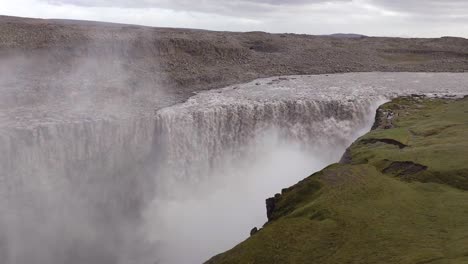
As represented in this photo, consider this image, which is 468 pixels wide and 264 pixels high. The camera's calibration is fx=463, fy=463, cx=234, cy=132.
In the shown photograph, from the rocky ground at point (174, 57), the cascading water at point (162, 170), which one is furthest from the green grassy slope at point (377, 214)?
the rocky ground at point (174, 57)

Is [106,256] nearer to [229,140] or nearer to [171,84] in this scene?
[229,140]

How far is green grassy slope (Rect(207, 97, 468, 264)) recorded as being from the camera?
452 inches

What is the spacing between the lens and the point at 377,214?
13.2 meters

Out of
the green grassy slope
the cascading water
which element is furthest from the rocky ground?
the green grassy slope

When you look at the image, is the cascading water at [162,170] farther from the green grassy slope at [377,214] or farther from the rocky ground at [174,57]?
the green grassy slope at [377,214]

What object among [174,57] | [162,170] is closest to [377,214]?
[162,170]

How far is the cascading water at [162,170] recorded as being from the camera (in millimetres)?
27500

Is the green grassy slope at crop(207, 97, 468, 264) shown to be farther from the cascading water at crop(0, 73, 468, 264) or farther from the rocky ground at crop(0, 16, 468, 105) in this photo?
the rocky ground at crop(0, 16, 468, 105)

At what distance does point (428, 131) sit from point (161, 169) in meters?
17.6

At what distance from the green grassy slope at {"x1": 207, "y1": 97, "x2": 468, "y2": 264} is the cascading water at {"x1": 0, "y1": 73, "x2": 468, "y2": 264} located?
10.5 meters

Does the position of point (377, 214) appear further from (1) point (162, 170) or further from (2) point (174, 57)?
(2) point (174, 57)

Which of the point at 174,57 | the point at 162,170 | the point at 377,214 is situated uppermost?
the point at 174,57

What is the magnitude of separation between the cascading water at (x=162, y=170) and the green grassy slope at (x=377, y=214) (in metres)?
10.5

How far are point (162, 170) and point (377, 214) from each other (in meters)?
21.1
